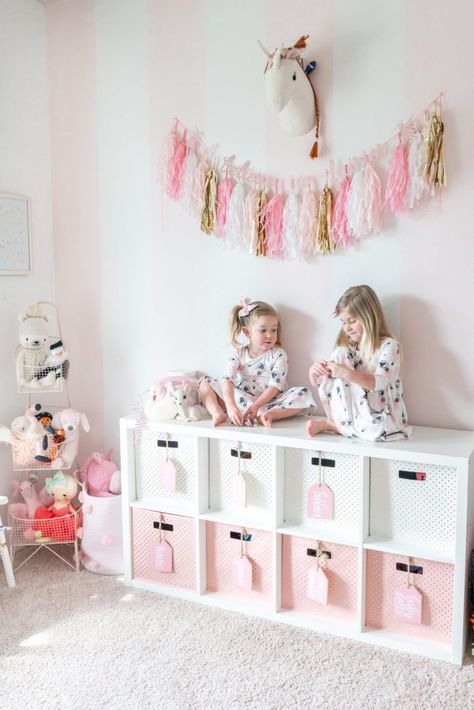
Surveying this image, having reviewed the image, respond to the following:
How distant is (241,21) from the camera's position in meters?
2.63

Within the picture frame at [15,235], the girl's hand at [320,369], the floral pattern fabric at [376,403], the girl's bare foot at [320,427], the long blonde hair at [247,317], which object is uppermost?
the picture frame at [15,235]

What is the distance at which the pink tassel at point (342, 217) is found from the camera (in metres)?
2.47

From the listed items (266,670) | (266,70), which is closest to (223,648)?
(266,670)

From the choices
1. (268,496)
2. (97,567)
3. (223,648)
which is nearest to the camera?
(223,648)

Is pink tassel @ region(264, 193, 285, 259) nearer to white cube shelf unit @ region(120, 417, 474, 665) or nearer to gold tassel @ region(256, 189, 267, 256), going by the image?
gold tassel @ region(256, 189, 267, 256)

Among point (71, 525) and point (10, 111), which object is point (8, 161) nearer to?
point (10, 111)

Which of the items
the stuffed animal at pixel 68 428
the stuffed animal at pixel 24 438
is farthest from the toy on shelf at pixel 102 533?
the stuffed animal at pixel 24 438

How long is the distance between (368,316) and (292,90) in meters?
0.82

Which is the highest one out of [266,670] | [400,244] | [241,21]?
[241,21]

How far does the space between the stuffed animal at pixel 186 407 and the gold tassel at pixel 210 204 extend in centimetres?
64

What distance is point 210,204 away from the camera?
8.93 feet

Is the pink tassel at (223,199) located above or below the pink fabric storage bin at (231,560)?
above

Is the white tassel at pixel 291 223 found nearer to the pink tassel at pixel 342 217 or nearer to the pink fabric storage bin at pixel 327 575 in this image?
the pink tassel at pixel 342 217

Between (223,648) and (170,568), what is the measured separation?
1.50 feet
